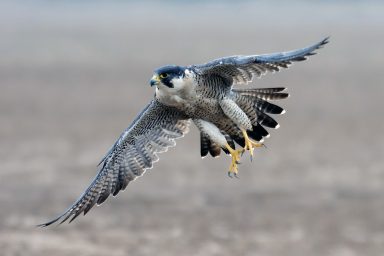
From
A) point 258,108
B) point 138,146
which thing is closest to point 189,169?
point 138,146

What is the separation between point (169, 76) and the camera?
1014 cm

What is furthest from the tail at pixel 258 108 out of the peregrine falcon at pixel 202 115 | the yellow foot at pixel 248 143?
the yellow foot at pixel 248 143

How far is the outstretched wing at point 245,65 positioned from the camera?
33.2 feet

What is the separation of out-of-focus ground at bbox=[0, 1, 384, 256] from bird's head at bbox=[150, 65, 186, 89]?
253 inches

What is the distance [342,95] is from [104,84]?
25.8 feet

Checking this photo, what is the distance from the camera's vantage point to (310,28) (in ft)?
181

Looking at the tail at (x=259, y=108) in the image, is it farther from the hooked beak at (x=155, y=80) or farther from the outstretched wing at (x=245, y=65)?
the hooked beak at (x=155, y=80)

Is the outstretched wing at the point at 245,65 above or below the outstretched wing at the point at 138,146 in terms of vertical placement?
above

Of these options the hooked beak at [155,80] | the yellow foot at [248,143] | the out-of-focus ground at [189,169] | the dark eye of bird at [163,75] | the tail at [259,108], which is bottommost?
the yellow foot at [248,143]

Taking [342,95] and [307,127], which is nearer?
[307,127]

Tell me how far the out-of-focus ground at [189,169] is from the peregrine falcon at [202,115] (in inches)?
207

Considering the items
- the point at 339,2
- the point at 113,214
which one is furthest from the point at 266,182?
the point at 339,2

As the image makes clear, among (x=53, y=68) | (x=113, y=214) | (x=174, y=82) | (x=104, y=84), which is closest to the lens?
(x=174, y=82)

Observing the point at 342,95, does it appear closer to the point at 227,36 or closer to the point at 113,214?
the point at 113,214
